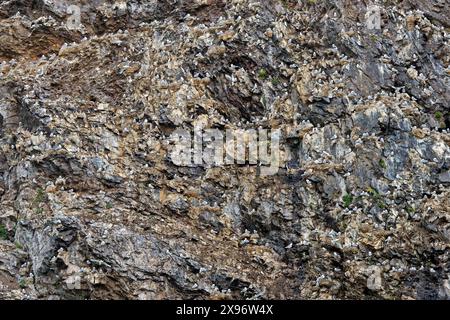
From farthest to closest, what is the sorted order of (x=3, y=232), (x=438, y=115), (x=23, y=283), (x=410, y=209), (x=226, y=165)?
1. (x=438, y=115)
2. (x=226, y=165)
3. (x=3, y=232)
4. (x=410, y=209)
5. (x=23, y=283)

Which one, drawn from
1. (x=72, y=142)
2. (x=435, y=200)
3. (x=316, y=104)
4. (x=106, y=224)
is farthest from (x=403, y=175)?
(x=72, y=142)

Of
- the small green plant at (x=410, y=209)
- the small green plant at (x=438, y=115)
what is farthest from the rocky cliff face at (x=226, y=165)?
the small green plant at (x=410, y=209)

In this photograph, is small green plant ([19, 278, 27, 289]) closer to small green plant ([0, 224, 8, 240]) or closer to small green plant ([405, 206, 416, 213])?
small green plant ([0, 224, 8, 240])

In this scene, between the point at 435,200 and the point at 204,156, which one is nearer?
the point at 435,200

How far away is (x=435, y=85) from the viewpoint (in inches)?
838

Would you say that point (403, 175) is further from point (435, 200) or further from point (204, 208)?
point (204, 208)

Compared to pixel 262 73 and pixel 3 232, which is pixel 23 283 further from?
pixel 262 73

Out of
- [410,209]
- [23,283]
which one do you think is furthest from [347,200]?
[23,283]

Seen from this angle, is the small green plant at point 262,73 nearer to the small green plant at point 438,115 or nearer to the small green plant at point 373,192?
the small green plant at point 373,192

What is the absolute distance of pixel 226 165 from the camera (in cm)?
2045

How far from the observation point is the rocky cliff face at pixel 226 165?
18016 mm

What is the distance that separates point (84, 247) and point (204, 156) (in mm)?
4720

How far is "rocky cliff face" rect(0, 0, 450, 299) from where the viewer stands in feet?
59.1
